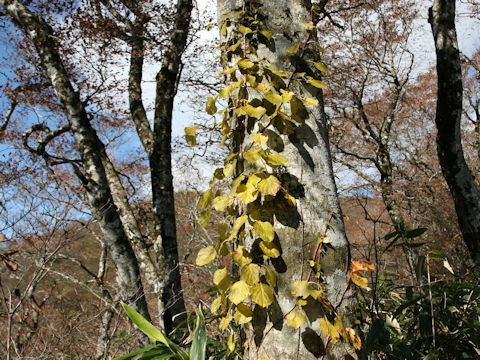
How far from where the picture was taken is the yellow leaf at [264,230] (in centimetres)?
103

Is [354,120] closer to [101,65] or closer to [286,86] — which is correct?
[101,65]

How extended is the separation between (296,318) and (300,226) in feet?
0.95

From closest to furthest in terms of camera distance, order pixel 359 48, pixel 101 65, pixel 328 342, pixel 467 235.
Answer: pixel 328 342, pixel 467 235, pixel 101 65, pixel 359 48

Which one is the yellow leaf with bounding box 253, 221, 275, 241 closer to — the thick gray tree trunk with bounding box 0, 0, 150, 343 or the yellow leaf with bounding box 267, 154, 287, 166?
the yellow leaf with bounding box 267, 154, 287, 166

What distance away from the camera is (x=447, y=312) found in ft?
5.63

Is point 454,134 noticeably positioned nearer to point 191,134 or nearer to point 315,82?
point 315,82

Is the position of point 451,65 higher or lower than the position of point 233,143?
higher

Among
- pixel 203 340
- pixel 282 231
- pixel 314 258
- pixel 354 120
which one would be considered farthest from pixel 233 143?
pixel 354 120

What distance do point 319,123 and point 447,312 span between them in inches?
53.0

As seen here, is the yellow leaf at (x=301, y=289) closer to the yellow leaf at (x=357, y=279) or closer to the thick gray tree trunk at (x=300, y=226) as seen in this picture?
the thick gray tree trunk at (x=300, y=226)

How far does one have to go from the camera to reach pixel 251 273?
1.02m

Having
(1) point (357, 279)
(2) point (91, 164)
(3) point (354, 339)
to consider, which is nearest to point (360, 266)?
(1) point (357, 279)

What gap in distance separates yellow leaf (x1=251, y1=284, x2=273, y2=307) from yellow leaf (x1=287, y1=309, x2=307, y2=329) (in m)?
0.08

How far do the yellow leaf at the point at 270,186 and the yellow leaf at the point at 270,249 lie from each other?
171 millimetres
